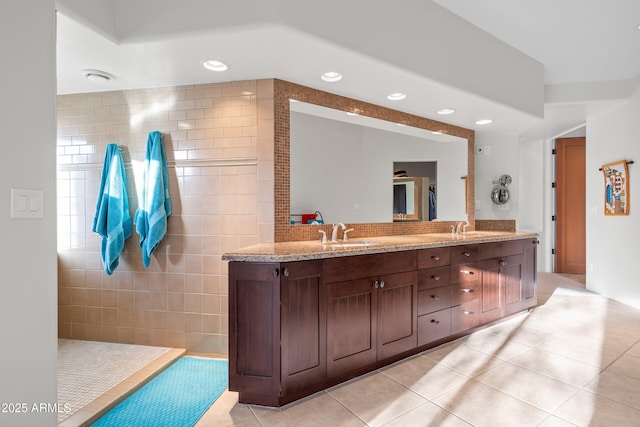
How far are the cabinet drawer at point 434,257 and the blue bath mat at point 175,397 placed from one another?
1667 millimetres

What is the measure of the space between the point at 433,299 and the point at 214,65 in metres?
2.40

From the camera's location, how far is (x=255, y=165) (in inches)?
104

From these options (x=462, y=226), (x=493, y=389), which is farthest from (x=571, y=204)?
(x=493, y=389)

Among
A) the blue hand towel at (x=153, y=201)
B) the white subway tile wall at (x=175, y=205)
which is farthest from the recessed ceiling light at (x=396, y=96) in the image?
the blue hand towel at (x=153, y=201)

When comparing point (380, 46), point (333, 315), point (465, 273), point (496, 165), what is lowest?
point (333, 315)

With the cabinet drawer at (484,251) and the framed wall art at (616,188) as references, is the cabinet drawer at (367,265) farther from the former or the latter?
the framed wall art at (616,188)

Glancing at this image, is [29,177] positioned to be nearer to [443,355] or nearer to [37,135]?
[37,135]

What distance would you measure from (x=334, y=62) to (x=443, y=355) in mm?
2336

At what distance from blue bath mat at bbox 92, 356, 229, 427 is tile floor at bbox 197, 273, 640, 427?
0.11 metres

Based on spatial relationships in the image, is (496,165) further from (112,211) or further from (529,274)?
(112,211)

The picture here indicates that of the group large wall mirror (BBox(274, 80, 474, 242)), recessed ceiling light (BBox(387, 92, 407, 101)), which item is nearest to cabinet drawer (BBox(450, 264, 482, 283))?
large wall mirror (BBox(274, 80, 474, 242))

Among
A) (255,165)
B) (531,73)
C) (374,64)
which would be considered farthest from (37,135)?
(531,73)

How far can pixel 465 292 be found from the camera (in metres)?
3.04

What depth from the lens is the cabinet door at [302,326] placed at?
1.98 meters
